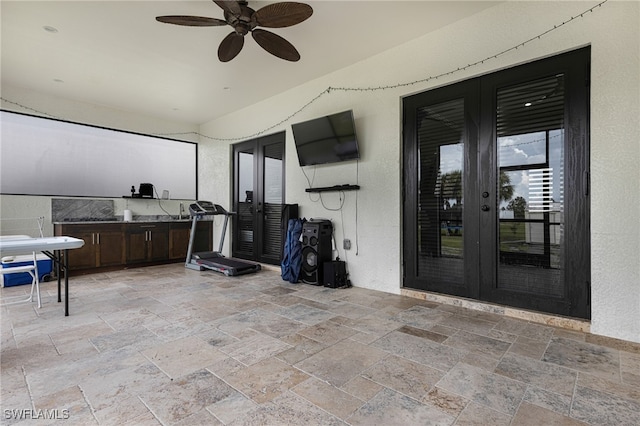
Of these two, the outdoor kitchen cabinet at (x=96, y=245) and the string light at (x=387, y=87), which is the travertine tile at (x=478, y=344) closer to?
the string light at (x=387, y=87)

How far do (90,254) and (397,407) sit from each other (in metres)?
5.60

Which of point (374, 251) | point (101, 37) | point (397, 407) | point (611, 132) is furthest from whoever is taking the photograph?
point (374, 251)

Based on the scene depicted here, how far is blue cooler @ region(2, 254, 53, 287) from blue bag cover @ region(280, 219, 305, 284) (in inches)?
138

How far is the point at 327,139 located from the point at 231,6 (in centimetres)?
219

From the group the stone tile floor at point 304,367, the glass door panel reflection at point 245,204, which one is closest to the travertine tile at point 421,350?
the stone tile floor at point 304,367

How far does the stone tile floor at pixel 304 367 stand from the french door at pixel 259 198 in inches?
95.4

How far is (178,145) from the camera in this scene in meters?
7.14

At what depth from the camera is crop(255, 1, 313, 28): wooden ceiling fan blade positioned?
2646 mm

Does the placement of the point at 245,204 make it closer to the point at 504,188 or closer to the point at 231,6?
the point at 231,6

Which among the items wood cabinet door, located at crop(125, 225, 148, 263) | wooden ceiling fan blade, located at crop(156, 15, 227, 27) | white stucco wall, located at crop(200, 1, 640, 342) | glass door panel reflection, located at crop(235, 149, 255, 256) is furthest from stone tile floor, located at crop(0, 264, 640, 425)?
glass door panel reflection, located at crop(235, 149, 255, 256)

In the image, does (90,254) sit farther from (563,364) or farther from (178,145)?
(563,364)

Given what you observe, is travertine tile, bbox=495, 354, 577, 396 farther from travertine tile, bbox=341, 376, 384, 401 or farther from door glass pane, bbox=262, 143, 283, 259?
door glass pane, bbox=262, 143, 283, 259

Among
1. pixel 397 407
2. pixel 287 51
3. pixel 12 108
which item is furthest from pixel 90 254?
pixel 397 407

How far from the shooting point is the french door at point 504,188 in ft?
9.27
